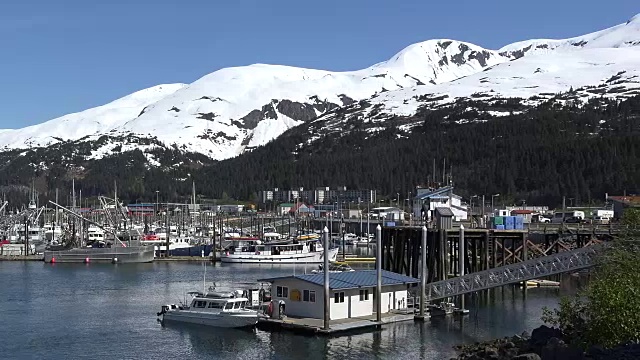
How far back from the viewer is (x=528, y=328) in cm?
5022

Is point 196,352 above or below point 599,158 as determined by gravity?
below

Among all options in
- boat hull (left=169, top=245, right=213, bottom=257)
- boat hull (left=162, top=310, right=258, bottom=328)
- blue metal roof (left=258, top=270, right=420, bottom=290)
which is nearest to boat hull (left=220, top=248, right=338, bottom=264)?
boat hull (left=169, top=245, right=213, bottom=257)

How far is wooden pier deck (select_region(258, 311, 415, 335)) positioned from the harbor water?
17.7 inches

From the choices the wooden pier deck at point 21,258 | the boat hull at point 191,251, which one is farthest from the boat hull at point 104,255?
the boat hull at point 191,251

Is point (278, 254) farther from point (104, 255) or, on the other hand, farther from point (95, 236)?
point (95, 236)

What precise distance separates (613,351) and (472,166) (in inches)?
6263

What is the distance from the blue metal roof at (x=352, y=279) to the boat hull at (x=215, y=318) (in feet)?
8.17

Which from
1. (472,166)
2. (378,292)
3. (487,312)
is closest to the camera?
(378,292)

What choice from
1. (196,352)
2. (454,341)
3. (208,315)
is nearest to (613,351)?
(454,341)

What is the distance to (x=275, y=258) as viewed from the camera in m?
104

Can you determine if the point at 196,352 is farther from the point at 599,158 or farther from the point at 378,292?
the point at 599,158

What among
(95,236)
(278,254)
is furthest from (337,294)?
(95,236)

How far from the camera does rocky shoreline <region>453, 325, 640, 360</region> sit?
31.8 metres

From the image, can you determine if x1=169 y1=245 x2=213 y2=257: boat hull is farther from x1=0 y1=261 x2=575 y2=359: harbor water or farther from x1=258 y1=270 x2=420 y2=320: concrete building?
x1=258 y1=270 x2=420 y2=320: concrete building
